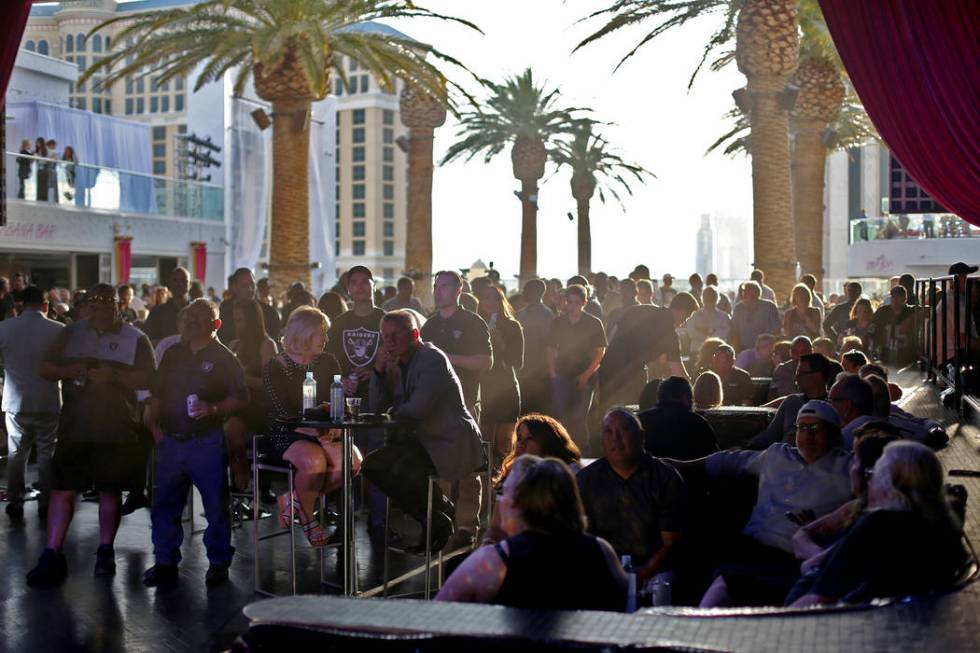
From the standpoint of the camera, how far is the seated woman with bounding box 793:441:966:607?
13.0ft

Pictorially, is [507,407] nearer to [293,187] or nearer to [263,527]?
[263,527]

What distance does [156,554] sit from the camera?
25.3 ft

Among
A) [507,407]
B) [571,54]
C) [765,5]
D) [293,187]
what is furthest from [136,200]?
[507,407]

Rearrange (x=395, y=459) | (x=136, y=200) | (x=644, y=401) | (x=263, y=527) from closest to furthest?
(x=395, y=459) → (x=644, y=401) → (x=263, y=527) → (x=136, y=200)

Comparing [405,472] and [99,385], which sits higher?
[99,385]

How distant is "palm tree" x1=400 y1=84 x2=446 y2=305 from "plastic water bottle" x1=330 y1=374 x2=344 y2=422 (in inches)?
779

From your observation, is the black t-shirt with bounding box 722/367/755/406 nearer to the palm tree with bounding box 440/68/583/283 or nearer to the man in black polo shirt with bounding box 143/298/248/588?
the man in black polo shirt with bounding box 143/298/248/588

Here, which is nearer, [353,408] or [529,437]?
[529,437]

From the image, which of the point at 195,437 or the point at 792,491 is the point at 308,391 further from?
the point at 792,491

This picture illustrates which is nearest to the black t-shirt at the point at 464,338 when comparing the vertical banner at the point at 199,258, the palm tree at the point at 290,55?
the palm tree at the point at 290,55

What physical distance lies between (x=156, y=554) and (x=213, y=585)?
1.41 ft

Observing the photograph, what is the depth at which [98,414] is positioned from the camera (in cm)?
791

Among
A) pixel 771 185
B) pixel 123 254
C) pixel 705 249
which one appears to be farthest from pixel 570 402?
pixel 705 249

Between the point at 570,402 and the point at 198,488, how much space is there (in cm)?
506
